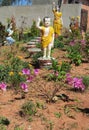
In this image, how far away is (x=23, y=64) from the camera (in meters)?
9.88

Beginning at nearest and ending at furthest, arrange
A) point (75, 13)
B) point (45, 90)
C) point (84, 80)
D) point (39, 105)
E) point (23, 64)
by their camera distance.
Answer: point (39, 105) < point (45, 90) < point (84, 80) < point (23, 64) < point (75, 13)

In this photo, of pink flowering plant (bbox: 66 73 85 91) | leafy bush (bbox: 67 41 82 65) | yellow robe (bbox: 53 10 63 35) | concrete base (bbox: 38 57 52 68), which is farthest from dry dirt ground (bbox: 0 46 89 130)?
yellow robe (bbox: 53 10 63 35)

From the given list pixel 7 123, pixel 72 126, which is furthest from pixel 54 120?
pixel 7 123

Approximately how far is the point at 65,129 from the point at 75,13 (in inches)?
562

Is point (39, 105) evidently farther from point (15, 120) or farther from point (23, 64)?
point (23, 64)

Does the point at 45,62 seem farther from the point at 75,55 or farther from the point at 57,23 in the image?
the point at 57,23

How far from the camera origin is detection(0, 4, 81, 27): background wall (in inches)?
796

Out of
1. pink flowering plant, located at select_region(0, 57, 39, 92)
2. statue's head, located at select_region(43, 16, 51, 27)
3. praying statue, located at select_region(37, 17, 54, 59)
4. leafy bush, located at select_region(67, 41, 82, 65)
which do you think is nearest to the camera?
pink flowering plant, located at select_region(0, 57, 39, 92)

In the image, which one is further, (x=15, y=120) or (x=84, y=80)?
(x=84, y=80)

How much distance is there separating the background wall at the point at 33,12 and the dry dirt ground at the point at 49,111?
1210cm

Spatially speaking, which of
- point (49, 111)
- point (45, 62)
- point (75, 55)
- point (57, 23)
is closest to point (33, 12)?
point (57, 23)

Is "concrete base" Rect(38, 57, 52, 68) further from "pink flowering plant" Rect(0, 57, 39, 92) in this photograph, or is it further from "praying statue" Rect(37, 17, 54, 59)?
"pink flowering plant" Rect(0, 57, 39, 92)

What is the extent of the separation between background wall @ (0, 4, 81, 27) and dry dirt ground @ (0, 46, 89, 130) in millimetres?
12098

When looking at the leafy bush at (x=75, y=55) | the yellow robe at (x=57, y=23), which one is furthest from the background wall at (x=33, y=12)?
the leafy bush at (x=75, y=55)
